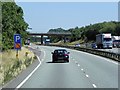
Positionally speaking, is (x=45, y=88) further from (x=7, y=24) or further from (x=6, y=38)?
(x=6, y=38)

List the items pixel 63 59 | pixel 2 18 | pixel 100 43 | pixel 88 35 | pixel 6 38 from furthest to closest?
pixel 88 35, pixel 100 43, pixel 6 38, pixel 2 18, pixel 63 59

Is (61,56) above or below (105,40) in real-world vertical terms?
below

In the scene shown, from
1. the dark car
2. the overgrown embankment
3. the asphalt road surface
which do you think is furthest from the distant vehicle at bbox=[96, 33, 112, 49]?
the asphalt road surface

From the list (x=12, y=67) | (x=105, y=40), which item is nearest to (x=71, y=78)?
A: (x=12, y=67)

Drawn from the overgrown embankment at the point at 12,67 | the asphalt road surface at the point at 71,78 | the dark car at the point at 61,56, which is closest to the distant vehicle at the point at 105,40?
the overgrown embankment at the point at 12,67

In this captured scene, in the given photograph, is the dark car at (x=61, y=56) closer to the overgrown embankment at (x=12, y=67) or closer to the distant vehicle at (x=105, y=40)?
the overgrown embankment at (x=12, y=67)

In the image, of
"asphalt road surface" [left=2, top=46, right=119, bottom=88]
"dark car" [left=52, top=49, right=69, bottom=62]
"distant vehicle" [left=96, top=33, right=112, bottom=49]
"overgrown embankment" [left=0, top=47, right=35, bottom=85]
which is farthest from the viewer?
"distant vehicle" [left=96, top=33, right=112, bottom=49]

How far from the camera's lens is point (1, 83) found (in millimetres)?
18688

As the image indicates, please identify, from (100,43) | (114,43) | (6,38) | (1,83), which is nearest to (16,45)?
(1,83)

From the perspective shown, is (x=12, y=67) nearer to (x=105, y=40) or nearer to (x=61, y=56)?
(x=61, y=56)

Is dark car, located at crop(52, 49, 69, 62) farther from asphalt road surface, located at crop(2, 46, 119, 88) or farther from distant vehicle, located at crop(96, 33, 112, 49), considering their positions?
distant vehicle, located at crop(96, 33, 112, 49)

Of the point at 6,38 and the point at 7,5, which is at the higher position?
the point at 7,5

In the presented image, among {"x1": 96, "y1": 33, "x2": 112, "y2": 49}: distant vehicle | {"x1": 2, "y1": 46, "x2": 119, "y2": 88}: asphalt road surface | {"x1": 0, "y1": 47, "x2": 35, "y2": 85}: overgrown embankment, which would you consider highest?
{"x1": 96, "y1": 33, "x2": 112, "y2": 49}: distant vehicle

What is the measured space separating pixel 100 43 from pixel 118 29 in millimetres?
65812
